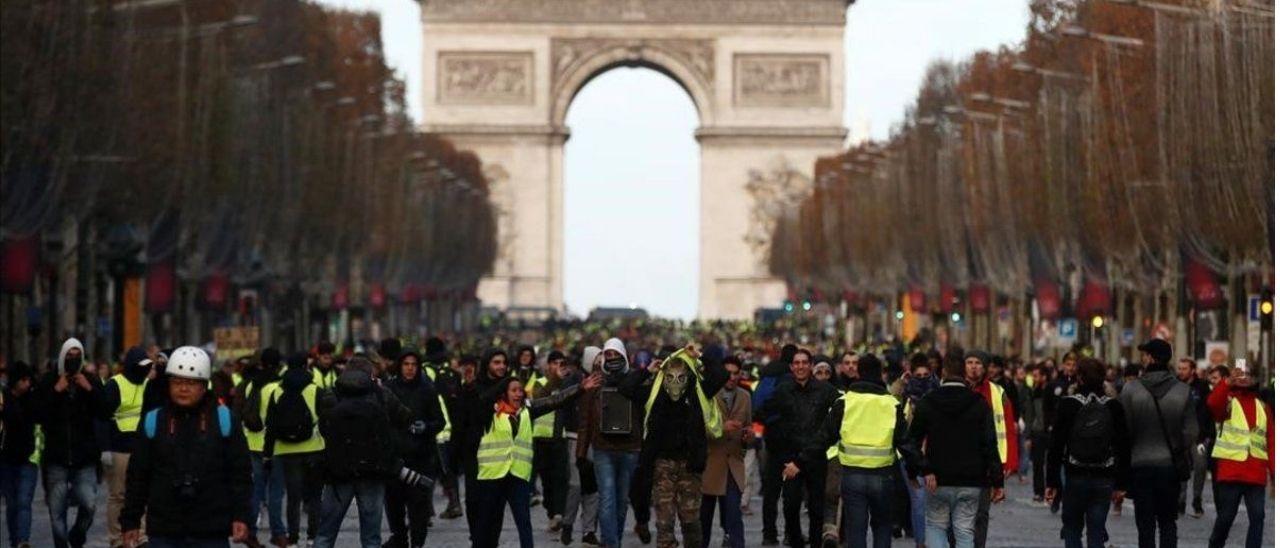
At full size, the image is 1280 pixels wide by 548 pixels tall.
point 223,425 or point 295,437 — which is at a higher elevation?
point 223,425

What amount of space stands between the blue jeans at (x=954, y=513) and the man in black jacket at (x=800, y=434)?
1.65 metres

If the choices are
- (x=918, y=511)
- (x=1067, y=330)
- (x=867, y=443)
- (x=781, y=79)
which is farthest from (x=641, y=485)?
(x=781, y=79)

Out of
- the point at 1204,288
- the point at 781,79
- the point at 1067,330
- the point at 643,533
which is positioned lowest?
the point at 643,533

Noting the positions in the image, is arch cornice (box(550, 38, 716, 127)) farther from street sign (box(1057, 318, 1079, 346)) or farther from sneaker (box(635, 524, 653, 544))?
sneaker (box(635, 524, 653, 544))

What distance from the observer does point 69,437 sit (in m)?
23.5

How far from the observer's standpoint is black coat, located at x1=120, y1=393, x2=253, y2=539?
15773 mm

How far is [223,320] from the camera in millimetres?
70125

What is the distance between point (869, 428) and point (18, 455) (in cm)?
660

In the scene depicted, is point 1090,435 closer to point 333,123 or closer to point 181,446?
point 181,446

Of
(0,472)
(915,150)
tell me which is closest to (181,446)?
(0,472)

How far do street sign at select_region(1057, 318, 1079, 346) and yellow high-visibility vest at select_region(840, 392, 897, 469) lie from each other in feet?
131

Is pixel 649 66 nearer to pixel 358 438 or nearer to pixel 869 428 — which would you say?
pixel 869 428

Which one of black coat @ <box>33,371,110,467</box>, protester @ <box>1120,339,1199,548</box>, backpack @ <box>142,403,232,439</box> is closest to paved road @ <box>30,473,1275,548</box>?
black coat @ <box>33,371,110,467</box>

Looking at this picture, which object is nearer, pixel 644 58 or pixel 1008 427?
pixel 1008 427
